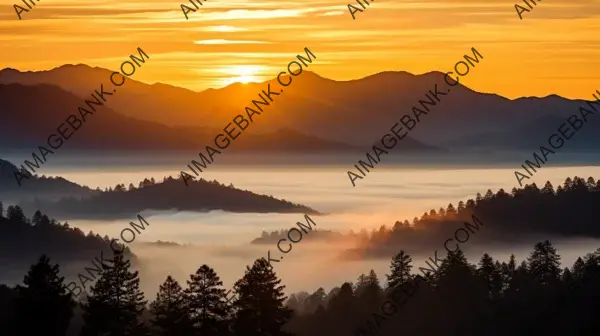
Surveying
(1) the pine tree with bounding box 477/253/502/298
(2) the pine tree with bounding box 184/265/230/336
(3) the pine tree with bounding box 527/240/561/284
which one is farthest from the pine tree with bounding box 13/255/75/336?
(3) the pine tree with bounding box 527/240/561/284

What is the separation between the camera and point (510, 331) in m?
60.8

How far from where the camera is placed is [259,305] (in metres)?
36.3

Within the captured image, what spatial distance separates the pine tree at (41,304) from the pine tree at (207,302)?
4.64 m

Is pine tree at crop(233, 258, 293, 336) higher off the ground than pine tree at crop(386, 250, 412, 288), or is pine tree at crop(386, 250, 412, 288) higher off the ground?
pine tree at crop(386, 250, 412, 288)

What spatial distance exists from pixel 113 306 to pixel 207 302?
370 centimetres

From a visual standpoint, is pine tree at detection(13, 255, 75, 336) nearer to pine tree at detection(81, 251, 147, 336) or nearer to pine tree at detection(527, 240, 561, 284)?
pine tree at detection(81, 251, 147, 336)

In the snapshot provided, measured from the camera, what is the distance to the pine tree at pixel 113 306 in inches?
1469

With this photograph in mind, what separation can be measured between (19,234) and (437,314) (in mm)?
131842

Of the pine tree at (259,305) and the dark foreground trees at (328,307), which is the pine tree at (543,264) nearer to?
the dark foreground trees at (328,307)

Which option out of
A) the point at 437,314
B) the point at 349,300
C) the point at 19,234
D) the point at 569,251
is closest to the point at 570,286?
the point at 437,314

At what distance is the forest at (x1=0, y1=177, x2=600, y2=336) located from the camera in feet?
119

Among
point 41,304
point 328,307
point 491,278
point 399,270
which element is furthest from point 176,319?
point 491,278

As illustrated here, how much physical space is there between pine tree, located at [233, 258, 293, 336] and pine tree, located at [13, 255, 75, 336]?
6.29 meters

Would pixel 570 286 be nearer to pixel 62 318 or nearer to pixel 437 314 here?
pixel 437 314
